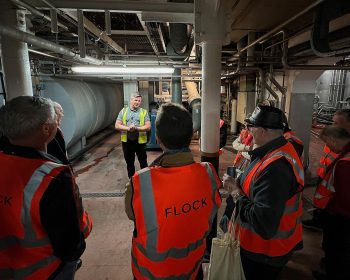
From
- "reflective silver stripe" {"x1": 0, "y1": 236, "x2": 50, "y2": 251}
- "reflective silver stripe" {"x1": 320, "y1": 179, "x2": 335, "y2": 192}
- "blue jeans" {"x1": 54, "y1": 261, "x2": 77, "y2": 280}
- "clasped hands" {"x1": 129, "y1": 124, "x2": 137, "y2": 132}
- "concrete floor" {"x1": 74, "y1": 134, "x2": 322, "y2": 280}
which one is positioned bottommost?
"concrete floor" {"x1": 74, "y1": 134, "x2": 322, "y2": 280}

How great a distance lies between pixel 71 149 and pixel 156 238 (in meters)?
5.16

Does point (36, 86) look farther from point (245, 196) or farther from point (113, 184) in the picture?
point (245, 196)

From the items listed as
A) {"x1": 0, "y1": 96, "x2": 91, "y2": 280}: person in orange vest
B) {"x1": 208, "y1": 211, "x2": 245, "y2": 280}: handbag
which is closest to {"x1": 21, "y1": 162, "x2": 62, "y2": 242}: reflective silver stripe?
{"x1": 0, "y1": 96, "x2": 91, "y2": 280}: person in orange vest

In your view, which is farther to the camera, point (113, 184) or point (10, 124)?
point (113, 184)

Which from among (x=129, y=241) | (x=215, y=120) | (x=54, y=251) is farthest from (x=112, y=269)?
(x=215, y=120)

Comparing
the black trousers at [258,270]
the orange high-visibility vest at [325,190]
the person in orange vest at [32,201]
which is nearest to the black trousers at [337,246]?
the orange high-visibility vest at [325,190]

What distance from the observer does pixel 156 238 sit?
3.30 feet

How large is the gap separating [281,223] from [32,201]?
50.1 inches

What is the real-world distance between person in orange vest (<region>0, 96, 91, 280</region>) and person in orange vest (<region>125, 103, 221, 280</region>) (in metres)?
0.30

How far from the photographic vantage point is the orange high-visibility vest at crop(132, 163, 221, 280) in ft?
3.21

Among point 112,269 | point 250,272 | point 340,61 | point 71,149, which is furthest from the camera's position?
point 71,149

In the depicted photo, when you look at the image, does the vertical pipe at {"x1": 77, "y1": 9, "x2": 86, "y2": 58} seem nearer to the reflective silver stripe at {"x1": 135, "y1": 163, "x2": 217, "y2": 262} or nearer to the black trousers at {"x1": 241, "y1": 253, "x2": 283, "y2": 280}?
the reflective silver stripe at {"x1": 135, "y1": 163, "x2": 217, "y2": 262}

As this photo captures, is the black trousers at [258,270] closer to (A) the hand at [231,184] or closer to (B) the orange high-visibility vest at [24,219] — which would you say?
(A) the hand at [231,184]

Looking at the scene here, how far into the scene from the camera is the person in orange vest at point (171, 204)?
0.98m
